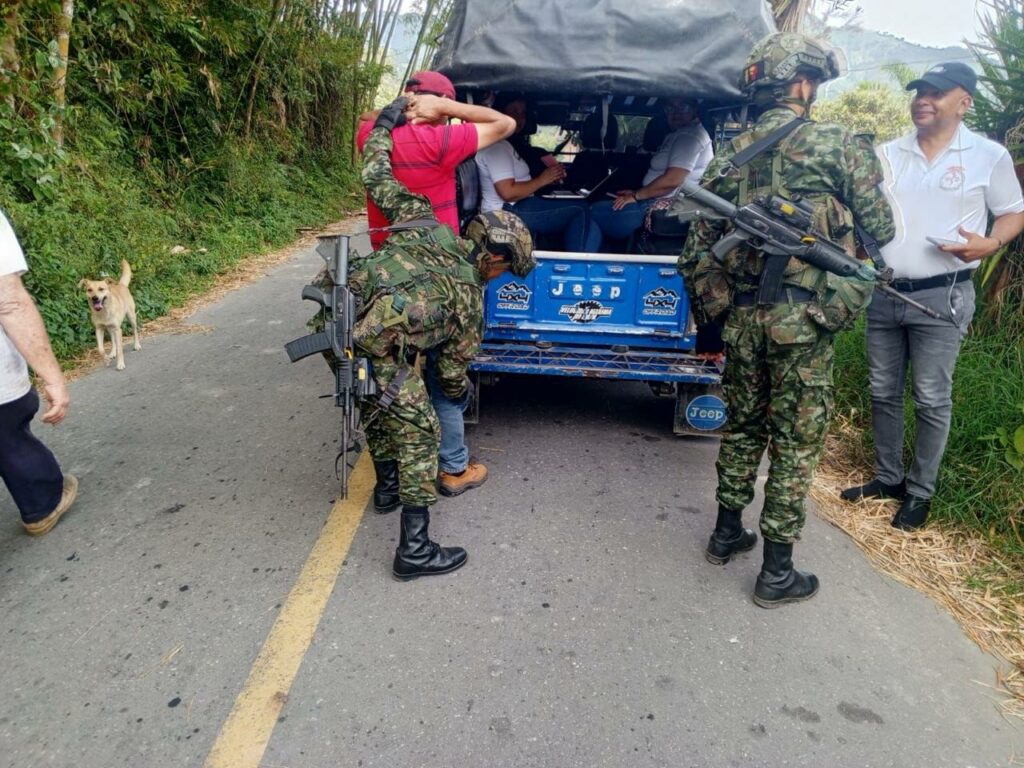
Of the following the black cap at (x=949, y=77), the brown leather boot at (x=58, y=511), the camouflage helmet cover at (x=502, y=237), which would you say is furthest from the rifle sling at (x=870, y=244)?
the brown leather boot at (x=58, y=511)

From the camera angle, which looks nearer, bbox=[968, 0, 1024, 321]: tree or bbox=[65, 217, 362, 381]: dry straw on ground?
bbox=[968, 0, 1024, 321]: tree

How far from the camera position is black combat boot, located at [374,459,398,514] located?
3439 mm

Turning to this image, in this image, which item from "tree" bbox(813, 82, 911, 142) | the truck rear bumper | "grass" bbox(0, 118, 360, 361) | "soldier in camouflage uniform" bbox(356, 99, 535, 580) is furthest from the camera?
"tree" bbox(813, 82, 911, 142)

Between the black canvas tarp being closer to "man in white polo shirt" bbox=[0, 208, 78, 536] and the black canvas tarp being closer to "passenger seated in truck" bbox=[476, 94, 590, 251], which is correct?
"passenger seated in truck" bbox=[476, 94, 590, 251]

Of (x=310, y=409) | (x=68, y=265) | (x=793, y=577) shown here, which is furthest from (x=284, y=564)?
(x=68, y=265)

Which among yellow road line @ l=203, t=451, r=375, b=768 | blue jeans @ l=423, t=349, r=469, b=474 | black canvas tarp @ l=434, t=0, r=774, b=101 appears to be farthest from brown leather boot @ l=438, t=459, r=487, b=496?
black canvas tarp @ l=434, t=0, r=774, b=101

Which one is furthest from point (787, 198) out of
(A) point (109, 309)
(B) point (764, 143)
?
(A) point (109, 309)

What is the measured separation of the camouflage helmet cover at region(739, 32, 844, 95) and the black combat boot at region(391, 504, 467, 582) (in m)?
2.23

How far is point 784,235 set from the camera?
8.34 feet

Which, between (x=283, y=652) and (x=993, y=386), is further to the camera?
(x=993, y=386)

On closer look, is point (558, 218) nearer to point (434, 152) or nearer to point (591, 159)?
point (591, 159)

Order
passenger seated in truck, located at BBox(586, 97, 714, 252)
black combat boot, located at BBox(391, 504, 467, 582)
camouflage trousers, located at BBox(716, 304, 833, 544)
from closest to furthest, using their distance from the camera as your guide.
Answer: camouflage trousers, located at BBox(716, 304, 833, 544)
black combat boot, located at BBox(391, 504, 467, 582)
passenger seated in truck, located at BBox(586, 97, 714, 252)

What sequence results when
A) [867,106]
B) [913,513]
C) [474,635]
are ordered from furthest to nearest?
[867,106] → [913,513] → [474,635]

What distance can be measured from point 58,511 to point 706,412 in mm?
3471
